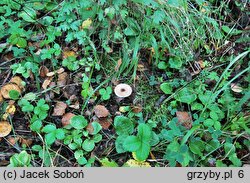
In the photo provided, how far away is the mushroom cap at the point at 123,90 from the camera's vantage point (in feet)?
7.52

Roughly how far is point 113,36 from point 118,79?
33cm

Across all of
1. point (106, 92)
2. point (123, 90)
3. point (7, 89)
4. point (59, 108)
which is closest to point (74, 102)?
point (59, 108)

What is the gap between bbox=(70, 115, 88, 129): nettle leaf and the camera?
7.03ft

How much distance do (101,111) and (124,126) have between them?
0.20 m

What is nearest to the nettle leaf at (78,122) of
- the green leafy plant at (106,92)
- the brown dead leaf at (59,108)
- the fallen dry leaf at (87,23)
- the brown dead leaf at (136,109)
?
the brown dead leaf at (59,108)

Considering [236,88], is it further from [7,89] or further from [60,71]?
[7,89]

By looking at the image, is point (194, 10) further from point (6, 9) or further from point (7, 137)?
point (7, 137)

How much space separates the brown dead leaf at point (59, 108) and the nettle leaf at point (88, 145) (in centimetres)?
27

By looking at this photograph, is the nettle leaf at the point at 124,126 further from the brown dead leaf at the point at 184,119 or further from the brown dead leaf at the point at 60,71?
the brown dead leaf at the point at 60,71

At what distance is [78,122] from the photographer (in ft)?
7.06

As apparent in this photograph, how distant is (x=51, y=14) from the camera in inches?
106
